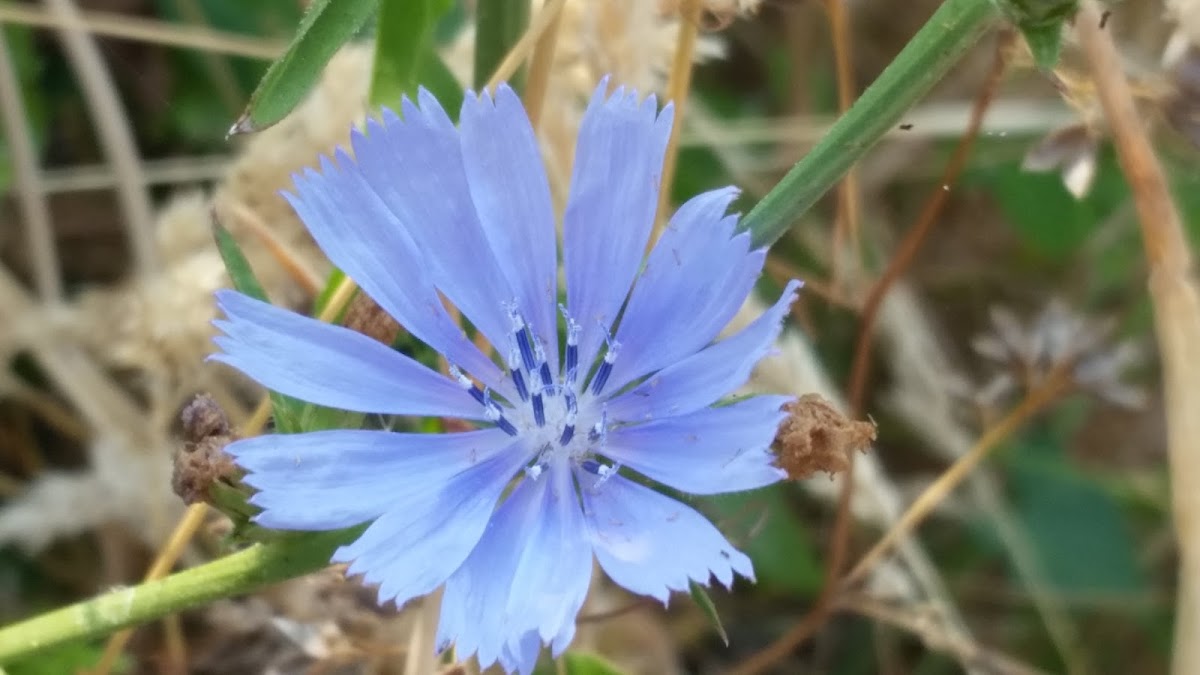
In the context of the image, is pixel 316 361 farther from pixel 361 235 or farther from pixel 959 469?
pixel 959 469

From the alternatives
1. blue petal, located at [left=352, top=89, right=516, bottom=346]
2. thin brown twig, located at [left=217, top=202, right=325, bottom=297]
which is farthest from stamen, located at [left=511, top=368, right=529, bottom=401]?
thin brown twig, located at [left=217, top=202, right=325, bottom=297]

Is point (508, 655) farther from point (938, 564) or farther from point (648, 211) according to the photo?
point (938, 564)

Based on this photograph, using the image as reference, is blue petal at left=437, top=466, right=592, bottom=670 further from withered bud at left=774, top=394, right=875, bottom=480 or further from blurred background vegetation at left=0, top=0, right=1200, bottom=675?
blurred background vegetation at left=0, top=0, right=1200, bottom=675

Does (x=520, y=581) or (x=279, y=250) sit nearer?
(x=520, y=581)

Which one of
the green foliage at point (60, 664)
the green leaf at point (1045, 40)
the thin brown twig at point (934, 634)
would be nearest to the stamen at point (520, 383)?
the green leaf at point (1045, 40)

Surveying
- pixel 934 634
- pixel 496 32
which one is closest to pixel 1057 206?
pixel 934 634

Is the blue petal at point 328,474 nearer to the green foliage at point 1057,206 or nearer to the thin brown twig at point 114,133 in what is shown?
the thin brown twig at point 114,133
